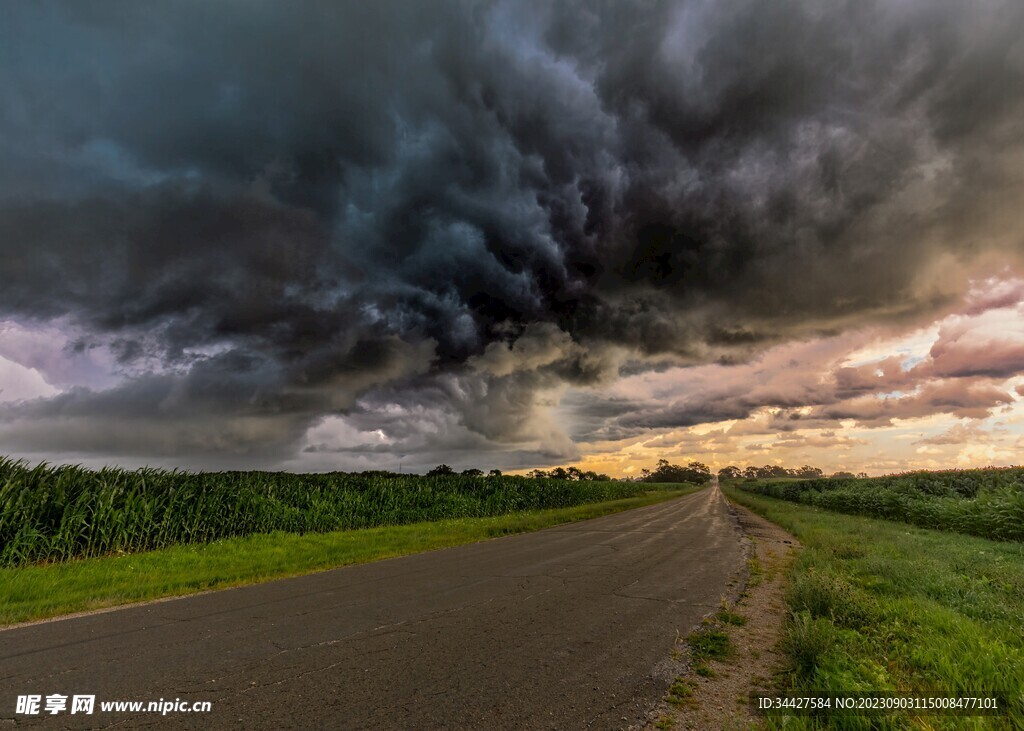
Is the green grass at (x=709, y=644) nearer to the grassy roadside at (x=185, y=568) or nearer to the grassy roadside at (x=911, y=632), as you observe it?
the grassy roadside at (x=911, y=632)

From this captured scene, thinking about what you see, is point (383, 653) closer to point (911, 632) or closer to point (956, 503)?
point (911, 632)

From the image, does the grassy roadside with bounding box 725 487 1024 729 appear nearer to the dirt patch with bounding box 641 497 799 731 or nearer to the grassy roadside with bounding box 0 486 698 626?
the dirt patch with bounding box 641 497 799 731

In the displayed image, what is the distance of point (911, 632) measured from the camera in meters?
6.08

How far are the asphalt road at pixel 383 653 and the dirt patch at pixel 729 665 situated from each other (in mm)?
238

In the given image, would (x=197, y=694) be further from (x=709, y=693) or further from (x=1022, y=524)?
→ (x=1022, y=524)

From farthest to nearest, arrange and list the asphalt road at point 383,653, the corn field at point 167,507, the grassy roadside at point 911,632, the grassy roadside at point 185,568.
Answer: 1. the corn field at point 167,507
2. the grassy roadside at point 185,568
3. the grassy roadside at point 911,632
4. the asphalt road at point 383,653

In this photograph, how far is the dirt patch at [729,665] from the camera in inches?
171

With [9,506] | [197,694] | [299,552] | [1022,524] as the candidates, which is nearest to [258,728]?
[197,694]

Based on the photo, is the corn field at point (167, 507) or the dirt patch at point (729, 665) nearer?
the dirt patch at point (729, 665)

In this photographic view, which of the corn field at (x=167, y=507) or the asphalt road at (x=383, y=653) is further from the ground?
the corn field at (x=167, y=507)

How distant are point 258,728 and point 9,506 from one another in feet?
47.3

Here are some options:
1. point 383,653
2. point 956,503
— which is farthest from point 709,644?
point 956,503

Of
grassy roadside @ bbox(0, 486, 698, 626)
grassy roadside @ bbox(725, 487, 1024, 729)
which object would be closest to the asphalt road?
grassy roadside @ bbox(0, 486, 698, 626)

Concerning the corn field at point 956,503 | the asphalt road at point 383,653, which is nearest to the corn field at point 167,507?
the asphalt road at point 383,653
